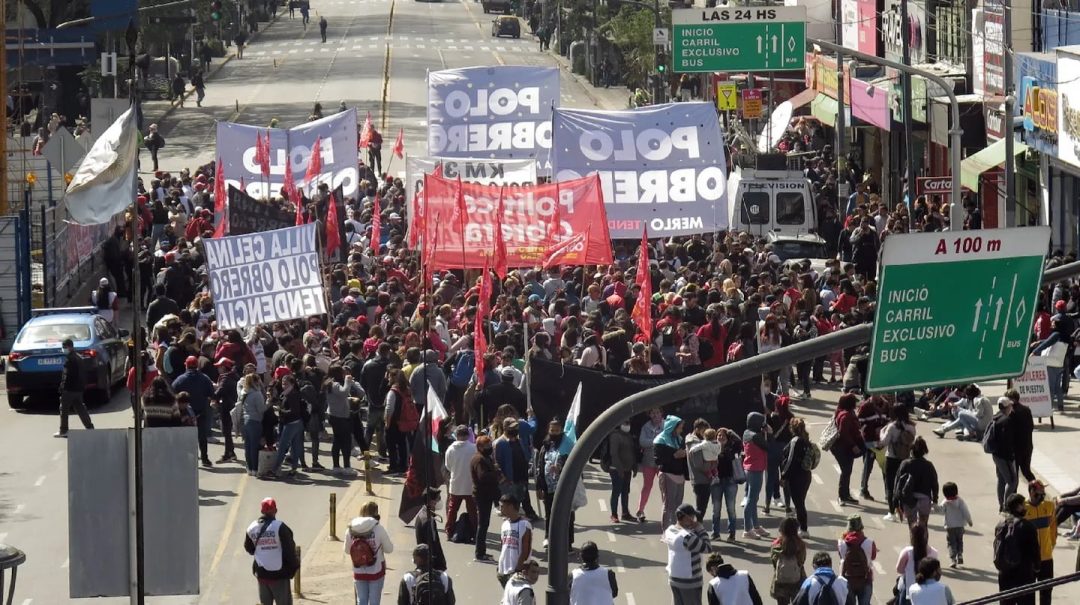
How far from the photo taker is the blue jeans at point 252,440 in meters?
23.2

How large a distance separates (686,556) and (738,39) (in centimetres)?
3171

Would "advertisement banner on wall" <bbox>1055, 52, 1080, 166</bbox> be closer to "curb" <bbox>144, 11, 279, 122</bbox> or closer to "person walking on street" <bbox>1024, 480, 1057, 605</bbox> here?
"person walking on street" <bbox>1024, 480, 1057, 605</bbox>

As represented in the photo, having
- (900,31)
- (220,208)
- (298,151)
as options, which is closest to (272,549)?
(220,208)

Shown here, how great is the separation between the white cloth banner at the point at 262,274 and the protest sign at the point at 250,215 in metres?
4.46

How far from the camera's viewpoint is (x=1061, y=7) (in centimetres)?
3800

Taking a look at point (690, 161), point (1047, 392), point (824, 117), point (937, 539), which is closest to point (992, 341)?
point (937, 539)

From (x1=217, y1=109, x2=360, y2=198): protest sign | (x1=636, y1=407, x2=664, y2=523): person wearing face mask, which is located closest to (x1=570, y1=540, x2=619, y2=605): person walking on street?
(x1=636, y1=407, x2=664, y2=523): person wearing face mask

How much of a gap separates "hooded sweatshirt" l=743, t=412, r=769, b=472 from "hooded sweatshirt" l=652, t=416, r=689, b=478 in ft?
2.30

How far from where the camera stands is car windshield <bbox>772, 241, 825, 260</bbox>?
3719cm

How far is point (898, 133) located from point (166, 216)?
21.9 meters

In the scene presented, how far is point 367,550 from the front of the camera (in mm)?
16922

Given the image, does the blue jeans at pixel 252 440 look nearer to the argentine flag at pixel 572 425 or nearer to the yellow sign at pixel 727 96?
the argentine flag at pixel 572 425

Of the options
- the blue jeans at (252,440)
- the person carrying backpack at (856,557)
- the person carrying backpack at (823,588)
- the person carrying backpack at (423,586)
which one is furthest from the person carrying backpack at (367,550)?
the blue jeans at (252,440)

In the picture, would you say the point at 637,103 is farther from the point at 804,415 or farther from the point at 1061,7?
the point at 804,415
